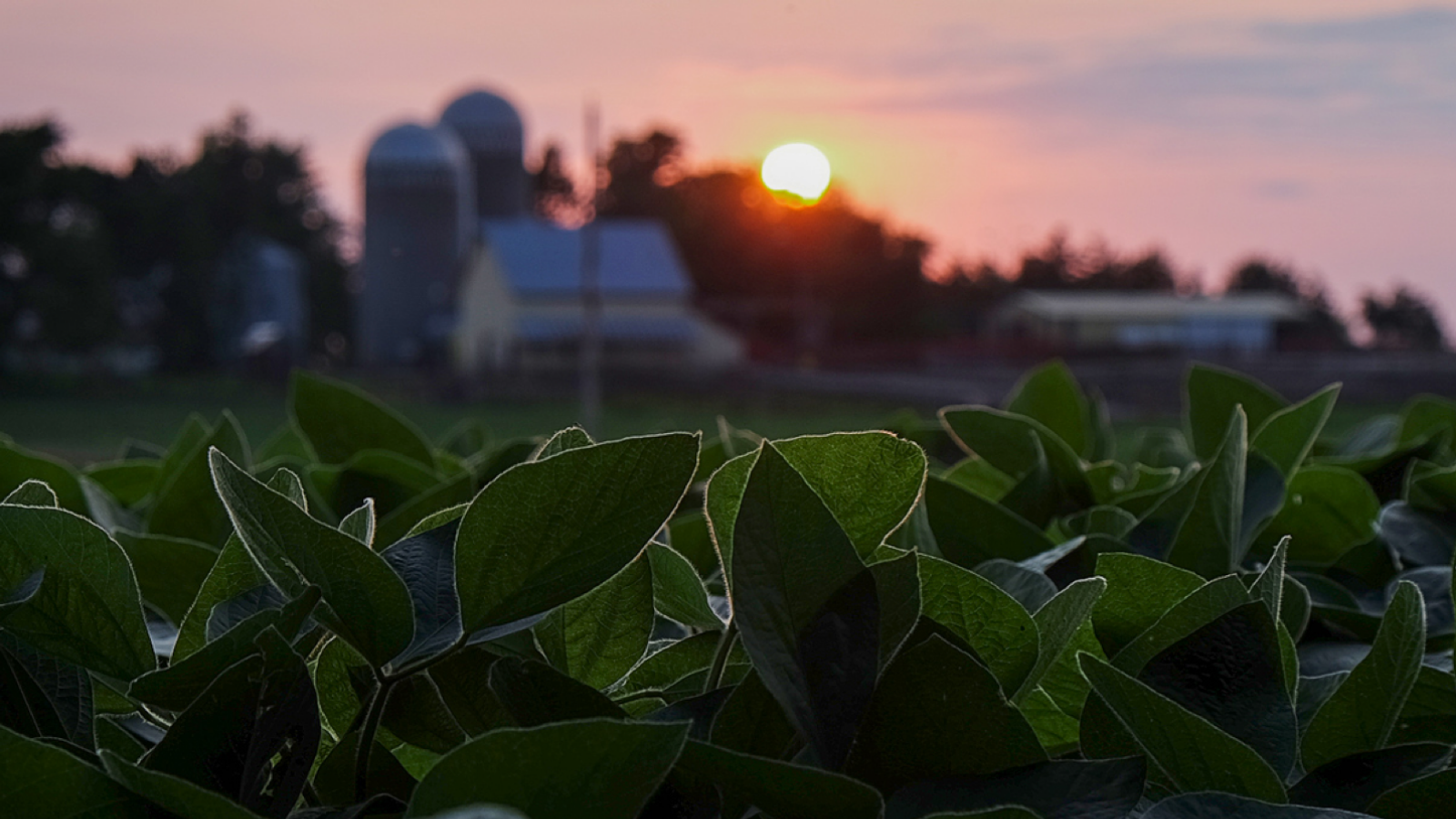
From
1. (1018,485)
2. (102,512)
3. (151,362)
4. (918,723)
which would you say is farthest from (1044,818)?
(151,362)

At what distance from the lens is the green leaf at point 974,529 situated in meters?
0.47

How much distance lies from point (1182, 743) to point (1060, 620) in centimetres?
4

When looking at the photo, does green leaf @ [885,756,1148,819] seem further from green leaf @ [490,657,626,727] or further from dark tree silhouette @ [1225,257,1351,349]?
dark tree silhouette @ [1225,257,1351,349]

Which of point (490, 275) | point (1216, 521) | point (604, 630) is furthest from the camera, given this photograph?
point (490, 275)

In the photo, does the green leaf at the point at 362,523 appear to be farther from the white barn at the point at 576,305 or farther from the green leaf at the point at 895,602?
the white barn at the point at 576,305

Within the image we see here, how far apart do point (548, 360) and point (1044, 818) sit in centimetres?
2561

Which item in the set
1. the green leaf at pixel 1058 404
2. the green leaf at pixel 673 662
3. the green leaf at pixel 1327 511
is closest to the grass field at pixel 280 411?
the green leaf at pixel 1058 404

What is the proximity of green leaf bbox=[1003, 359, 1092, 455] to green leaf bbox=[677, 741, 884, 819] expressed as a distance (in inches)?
22.2

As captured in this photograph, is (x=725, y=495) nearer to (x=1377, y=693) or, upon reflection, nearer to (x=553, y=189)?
(x=1377, y=693)

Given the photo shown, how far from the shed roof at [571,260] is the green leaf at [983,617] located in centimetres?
2555

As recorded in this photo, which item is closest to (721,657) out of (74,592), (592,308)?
(74,592)

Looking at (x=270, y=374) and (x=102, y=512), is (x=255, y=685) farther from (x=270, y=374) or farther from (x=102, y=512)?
(x=270, y=374)

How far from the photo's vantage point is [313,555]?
241 millimetres

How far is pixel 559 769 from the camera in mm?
206
